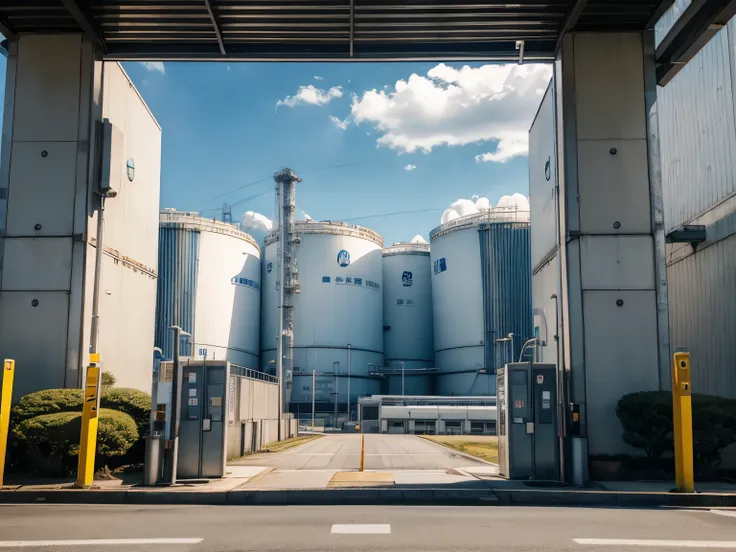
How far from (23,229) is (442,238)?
198 ft

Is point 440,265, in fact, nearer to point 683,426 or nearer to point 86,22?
point 86,22

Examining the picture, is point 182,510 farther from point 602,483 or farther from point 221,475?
point 602,483

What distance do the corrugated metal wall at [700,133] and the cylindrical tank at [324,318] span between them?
50122mm

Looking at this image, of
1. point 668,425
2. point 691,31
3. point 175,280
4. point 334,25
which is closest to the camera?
point 668,425

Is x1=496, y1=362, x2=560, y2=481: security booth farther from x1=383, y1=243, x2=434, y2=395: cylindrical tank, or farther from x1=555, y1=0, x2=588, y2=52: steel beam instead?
x1=383, y1=243, x2=434, y2=395: cylindrical tank

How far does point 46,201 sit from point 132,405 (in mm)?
5667

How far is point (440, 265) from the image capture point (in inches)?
3012

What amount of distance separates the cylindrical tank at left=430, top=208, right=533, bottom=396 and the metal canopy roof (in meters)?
48.8

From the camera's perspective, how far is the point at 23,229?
18.8m

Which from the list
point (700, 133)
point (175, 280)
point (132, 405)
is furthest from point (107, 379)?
point (175, 280)

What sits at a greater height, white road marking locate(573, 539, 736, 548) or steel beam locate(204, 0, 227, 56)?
steel beam locate(204, 0, 227, 56)

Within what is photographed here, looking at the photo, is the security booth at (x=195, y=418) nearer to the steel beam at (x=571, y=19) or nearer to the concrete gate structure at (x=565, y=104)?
the concrete gate structure at (x=565, y=104)

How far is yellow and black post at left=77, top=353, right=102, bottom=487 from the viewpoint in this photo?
14.5m

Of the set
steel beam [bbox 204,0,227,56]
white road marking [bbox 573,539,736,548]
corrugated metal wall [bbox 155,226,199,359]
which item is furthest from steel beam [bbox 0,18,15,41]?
corrugated metal wall [bbox 155,226,199,359]
